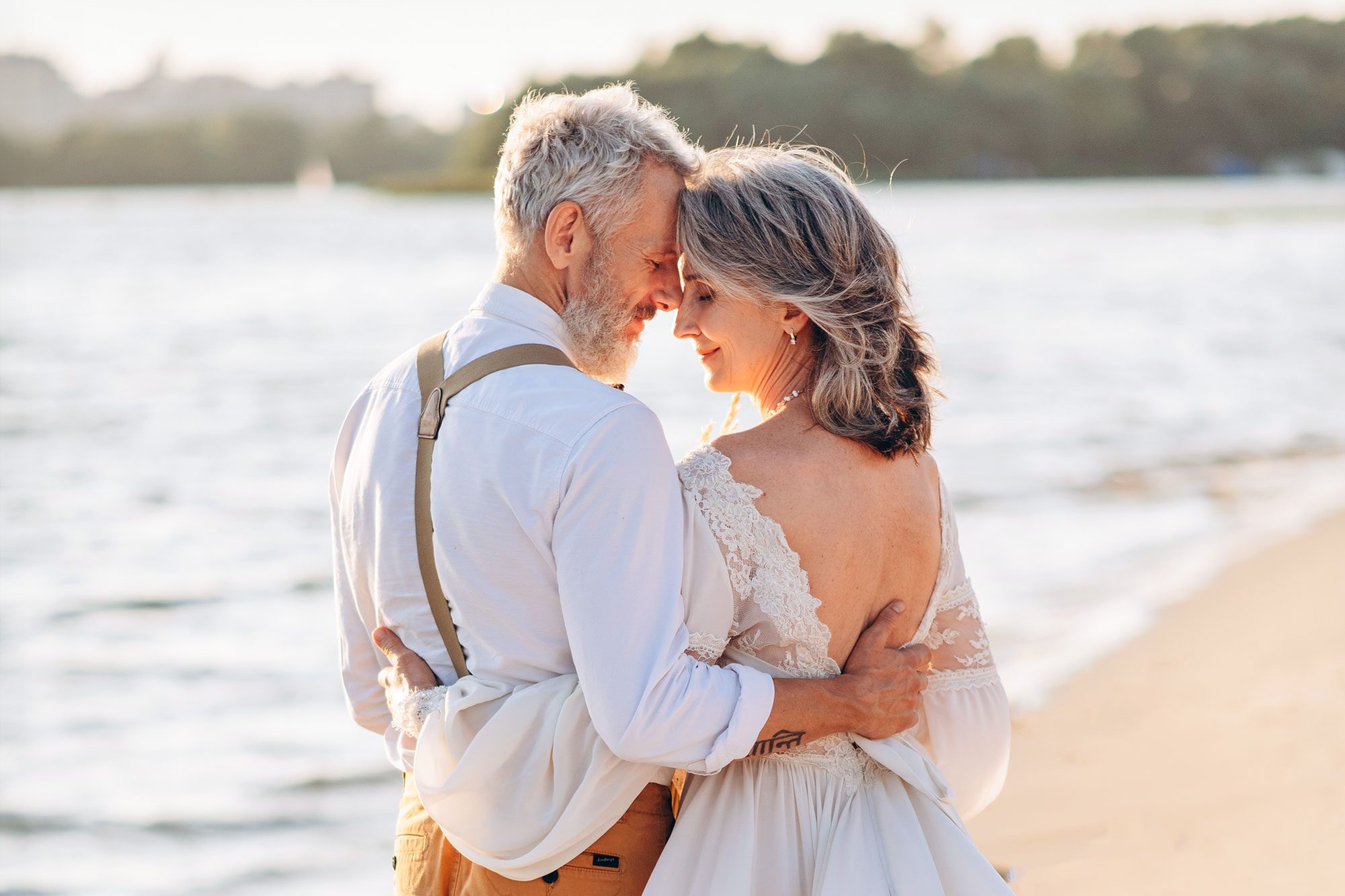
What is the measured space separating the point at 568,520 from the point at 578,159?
1.93ft

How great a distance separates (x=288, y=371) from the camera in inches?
658

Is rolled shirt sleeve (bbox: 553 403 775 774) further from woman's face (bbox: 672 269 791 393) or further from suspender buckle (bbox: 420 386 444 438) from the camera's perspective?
woman's face (bbox: 672 269 791 393)

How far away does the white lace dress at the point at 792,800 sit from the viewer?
1910 mm

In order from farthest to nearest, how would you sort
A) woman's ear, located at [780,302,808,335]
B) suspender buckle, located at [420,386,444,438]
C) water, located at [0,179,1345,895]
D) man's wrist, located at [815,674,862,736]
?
1. water, located at [0,179,1345,895]
2. woman's ear, located at [780,302,808,335]
3. man's wrist, located at [815,674,862,736]
4. suspender buckle, located at [420,386,444,438]

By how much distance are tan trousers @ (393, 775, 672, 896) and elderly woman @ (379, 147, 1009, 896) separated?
48 mm

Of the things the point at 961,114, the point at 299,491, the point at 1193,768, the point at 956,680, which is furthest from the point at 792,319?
the point at 961,114

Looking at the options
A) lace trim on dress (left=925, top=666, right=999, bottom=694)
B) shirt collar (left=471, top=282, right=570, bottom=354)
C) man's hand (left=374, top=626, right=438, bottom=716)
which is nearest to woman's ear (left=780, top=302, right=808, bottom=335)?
shirt collar (left=471, top=282, right=570, bottom=354)

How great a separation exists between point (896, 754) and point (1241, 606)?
15.3 feet

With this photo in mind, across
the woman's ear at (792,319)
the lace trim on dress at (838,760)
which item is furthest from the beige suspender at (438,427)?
the lace trim on dress at (838,760)

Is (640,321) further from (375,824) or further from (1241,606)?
(1241,606)

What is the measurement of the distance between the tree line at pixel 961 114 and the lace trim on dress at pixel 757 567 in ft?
201

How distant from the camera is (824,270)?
201 cm

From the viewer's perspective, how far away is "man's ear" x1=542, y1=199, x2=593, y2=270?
1984mm

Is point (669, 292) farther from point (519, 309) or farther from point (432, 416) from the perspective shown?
point (432, 416)
